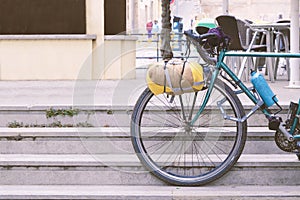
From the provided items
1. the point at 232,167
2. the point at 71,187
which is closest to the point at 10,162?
the point at 71,187

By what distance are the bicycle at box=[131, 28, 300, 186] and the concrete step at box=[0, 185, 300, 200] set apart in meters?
0.10

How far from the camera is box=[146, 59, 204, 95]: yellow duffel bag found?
4.43 m

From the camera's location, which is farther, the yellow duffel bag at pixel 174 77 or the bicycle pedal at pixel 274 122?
the bicycle pedal at pixel 274 122

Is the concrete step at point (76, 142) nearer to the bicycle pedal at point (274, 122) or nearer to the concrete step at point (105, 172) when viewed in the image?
the concrete step at point (105, 172)

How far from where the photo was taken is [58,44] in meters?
9.06

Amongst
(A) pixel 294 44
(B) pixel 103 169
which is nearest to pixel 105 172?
(B) pixel 103 169

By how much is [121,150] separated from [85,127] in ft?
1.26

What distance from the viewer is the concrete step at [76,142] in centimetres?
498

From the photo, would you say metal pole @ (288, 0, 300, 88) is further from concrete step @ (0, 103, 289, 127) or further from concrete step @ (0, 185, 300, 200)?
concrete step @ (0, 185, 300, 200)

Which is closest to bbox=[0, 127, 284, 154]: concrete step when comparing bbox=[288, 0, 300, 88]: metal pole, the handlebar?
the handlebar

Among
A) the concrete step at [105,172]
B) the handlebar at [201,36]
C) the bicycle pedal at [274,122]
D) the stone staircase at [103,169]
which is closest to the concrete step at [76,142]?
the stone staircase at [103,169]

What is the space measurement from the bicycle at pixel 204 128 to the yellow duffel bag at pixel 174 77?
0.38ft

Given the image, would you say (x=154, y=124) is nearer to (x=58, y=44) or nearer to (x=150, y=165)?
(x=150, y=165)

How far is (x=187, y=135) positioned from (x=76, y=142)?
0.82 metres
